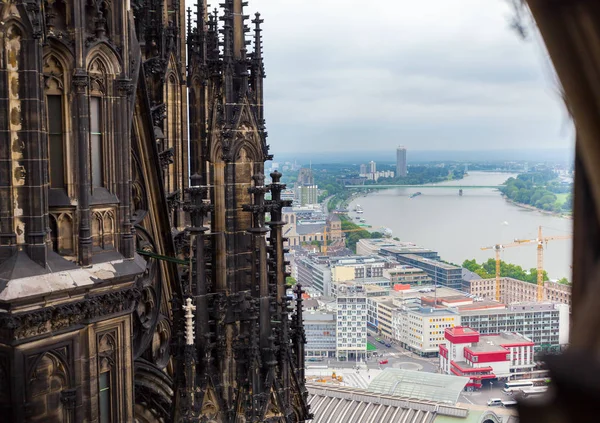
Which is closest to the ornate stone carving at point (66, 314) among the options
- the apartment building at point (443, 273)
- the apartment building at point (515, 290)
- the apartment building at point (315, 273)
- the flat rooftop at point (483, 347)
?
the flat rooftop at point (483, 347)

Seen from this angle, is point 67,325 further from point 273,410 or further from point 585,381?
point 585,381

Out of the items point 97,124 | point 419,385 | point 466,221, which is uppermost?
point 97,124

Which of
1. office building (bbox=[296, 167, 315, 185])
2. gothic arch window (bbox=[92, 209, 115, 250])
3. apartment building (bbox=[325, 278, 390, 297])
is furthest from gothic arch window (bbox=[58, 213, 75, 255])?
office building (bbox=[296, 167, 315, 185])

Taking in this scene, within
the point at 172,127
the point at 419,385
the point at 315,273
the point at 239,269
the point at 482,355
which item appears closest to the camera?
the point at 239,269

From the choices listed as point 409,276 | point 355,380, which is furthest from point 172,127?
point 409,276

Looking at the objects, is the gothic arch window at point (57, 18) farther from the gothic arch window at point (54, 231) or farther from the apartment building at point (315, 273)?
the apartment building at point (315, 273)

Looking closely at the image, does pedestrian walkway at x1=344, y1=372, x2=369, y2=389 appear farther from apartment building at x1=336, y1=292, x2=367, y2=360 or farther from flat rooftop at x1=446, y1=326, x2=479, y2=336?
apartment building at x1=336, y1=292, x2=367, y2=360

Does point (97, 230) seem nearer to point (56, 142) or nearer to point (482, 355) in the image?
point (56, 142)
